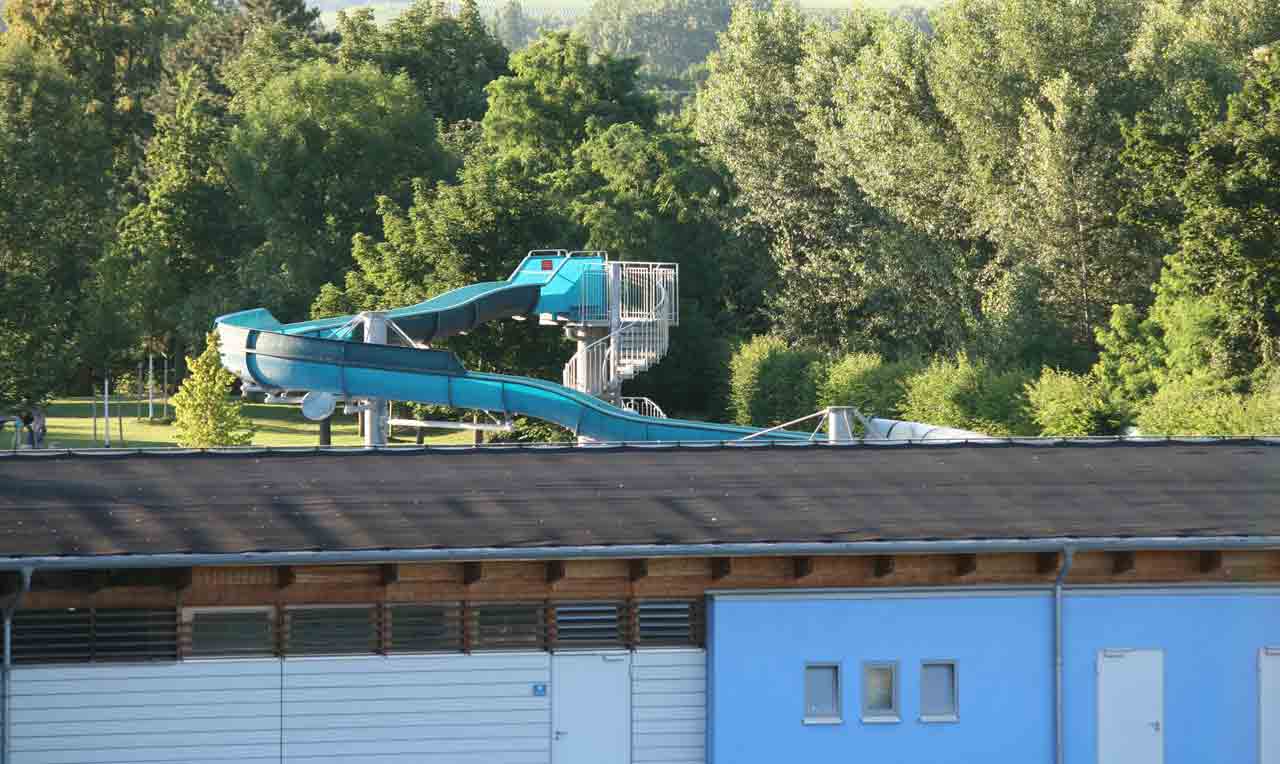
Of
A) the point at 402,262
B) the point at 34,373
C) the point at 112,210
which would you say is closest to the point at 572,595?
the point at 34,373

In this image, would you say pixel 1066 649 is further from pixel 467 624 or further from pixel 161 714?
pixel 161 714

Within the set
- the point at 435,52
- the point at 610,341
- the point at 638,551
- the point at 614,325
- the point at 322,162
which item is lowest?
the point at 638,551

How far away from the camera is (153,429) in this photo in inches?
2079

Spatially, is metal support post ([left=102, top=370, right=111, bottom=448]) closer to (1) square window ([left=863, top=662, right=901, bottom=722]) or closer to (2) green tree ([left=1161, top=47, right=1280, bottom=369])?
(2) green tree ([left=1161, top=47, right=1280, bottom=369])

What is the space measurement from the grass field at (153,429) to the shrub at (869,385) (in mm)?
12340

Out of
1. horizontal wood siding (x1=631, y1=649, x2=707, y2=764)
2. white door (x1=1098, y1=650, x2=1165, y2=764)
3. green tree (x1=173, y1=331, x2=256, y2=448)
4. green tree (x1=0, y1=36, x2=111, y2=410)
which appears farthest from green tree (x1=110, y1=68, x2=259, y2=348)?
white door (x1=1098, y1=650, x2=1165, y2=764)

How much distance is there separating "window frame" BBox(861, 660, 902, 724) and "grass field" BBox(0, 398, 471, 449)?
33400mm

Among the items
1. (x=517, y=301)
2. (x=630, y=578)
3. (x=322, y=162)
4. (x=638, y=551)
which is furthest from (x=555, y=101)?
(x=638, y=551)

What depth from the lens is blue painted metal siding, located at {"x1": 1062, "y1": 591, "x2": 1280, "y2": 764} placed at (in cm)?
1538

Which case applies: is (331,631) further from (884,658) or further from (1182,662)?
(1182,662)

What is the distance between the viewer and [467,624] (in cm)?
1491

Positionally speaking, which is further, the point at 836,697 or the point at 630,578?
the point at 836,697

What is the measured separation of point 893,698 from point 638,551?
2.71 m

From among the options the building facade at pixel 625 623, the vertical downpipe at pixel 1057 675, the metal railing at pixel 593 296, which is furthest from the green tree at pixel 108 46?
the vertical downpipe at pixel 1057 675
